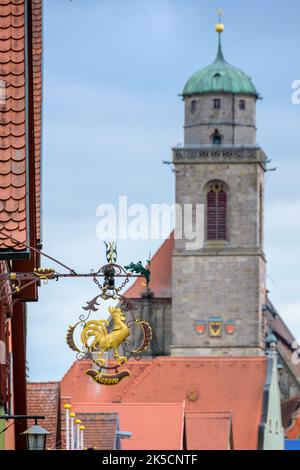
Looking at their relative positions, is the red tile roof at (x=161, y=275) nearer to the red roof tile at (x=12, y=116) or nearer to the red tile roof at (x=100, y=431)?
the red tile roof at (x=100, y=431)

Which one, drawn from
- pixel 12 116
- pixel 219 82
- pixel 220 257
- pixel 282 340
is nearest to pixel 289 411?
pixel 282 340

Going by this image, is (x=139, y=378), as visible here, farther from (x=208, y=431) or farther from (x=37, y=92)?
(x=37, y=92)

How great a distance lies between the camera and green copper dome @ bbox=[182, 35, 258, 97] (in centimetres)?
10919

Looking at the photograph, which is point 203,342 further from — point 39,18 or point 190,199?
point 39,18

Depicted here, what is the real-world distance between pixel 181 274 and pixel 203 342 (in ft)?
11.7

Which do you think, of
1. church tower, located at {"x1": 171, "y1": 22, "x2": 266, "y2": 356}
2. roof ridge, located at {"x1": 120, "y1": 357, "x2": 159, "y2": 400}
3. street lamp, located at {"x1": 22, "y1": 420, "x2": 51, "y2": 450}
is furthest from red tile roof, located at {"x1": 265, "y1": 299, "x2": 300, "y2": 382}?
street lamp, located at {"x1": 22, "y1": 420, "x2": 51, "y2": 450}

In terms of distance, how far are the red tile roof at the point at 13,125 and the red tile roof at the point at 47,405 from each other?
17.6 metres

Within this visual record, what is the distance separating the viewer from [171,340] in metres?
108

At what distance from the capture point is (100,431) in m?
45.2

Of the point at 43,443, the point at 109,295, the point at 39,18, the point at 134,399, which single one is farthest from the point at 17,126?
the point at 134,399

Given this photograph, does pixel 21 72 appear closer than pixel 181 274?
Yes

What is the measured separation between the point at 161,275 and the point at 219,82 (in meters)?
9.89
